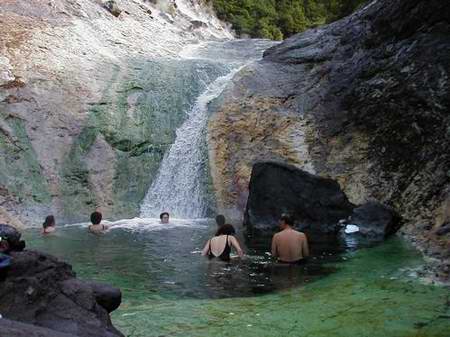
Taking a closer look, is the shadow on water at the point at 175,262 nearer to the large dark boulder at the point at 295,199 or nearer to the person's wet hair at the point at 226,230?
the person's wet hair at the point at 226,230

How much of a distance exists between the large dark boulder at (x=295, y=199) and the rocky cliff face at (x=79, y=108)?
425cm

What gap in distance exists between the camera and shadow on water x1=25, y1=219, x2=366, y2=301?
8.27 m

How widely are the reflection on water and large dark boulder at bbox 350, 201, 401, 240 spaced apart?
1.13 m

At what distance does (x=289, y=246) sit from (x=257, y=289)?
6.30ft

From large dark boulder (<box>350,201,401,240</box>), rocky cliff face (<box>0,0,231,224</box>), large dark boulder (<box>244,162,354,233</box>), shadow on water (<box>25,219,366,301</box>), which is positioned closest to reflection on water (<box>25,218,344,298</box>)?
shadow on water (<box>25,219,366,301</box>)

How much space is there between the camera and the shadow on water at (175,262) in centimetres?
827

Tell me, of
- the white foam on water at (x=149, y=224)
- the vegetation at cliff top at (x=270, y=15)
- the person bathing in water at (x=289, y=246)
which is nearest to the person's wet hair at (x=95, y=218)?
the white foam on water at (x=149, y=224)

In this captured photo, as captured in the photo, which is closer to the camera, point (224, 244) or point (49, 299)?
point (49, 299)

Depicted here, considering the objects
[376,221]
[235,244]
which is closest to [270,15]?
[376,221]

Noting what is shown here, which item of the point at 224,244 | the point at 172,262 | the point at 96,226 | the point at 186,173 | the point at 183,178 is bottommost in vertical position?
the point at 172,262

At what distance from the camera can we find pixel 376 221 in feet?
40.5

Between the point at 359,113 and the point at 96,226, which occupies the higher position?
the point at 359,113

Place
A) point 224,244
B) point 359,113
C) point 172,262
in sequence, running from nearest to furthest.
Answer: point 224,244 → point 172,262 → point 359,113

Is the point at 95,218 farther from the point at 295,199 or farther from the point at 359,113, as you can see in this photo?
the point at 359,113
